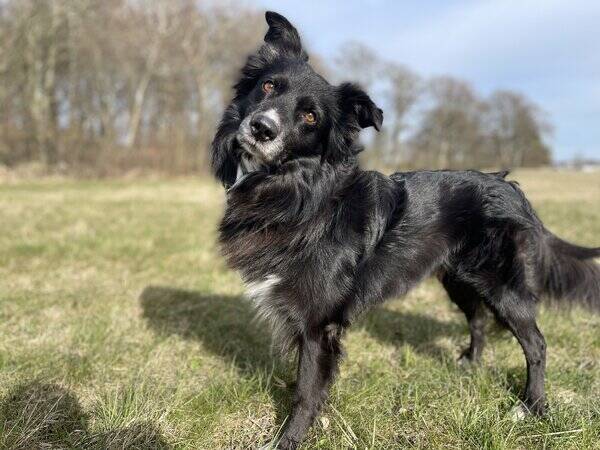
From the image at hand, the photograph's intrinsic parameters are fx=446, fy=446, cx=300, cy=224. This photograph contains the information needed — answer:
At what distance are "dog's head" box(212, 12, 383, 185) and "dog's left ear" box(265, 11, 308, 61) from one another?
15 cm

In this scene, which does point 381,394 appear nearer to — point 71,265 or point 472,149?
point 71,265

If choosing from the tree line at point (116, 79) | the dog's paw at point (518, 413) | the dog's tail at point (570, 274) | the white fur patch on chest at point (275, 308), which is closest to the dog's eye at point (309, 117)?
the white fur patch on chest at point (275, 308)

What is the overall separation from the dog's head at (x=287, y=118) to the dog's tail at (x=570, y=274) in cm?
162

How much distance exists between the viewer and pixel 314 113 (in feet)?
9.27

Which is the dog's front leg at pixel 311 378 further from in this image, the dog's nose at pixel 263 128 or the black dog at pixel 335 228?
the dog's nose at pixel 263 128

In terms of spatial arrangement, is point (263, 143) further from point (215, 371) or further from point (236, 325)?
point (236, 325)

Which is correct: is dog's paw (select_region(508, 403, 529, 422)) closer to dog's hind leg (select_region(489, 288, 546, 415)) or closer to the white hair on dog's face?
dog's hind leg (select_region(489, 288, 546, 415))

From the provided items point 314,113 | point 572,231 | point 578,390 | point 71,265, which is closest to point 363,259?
point 314,113

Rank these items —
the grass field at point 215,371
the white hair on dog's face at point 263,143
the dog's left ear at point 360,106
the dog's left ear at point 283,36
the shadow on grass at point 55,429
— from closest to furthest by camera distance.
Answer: the shadow on grass at point 55,429, the grass field at point 215,371, the white hair on dog's face at point 263,143, the dog's left ear at point 360,106, the dog's left ear at point 283,36

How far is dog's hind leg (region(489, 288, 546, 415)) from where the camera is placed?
2.91 meters

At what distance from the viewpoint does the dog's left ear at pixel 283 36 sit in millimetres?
3193

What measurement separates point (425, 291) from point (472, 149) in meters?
51.9

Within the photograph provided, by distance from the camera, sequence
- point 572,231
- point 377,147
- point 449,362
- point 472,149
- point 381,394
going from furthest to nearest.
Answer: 1. point 472,149
2. point 377,147
3. point 572,231
4. point 449,362
5. point 381,394

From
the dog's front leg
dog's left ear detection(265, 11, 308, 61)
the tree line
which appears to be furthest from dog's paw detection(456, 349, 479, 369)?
the tree line
